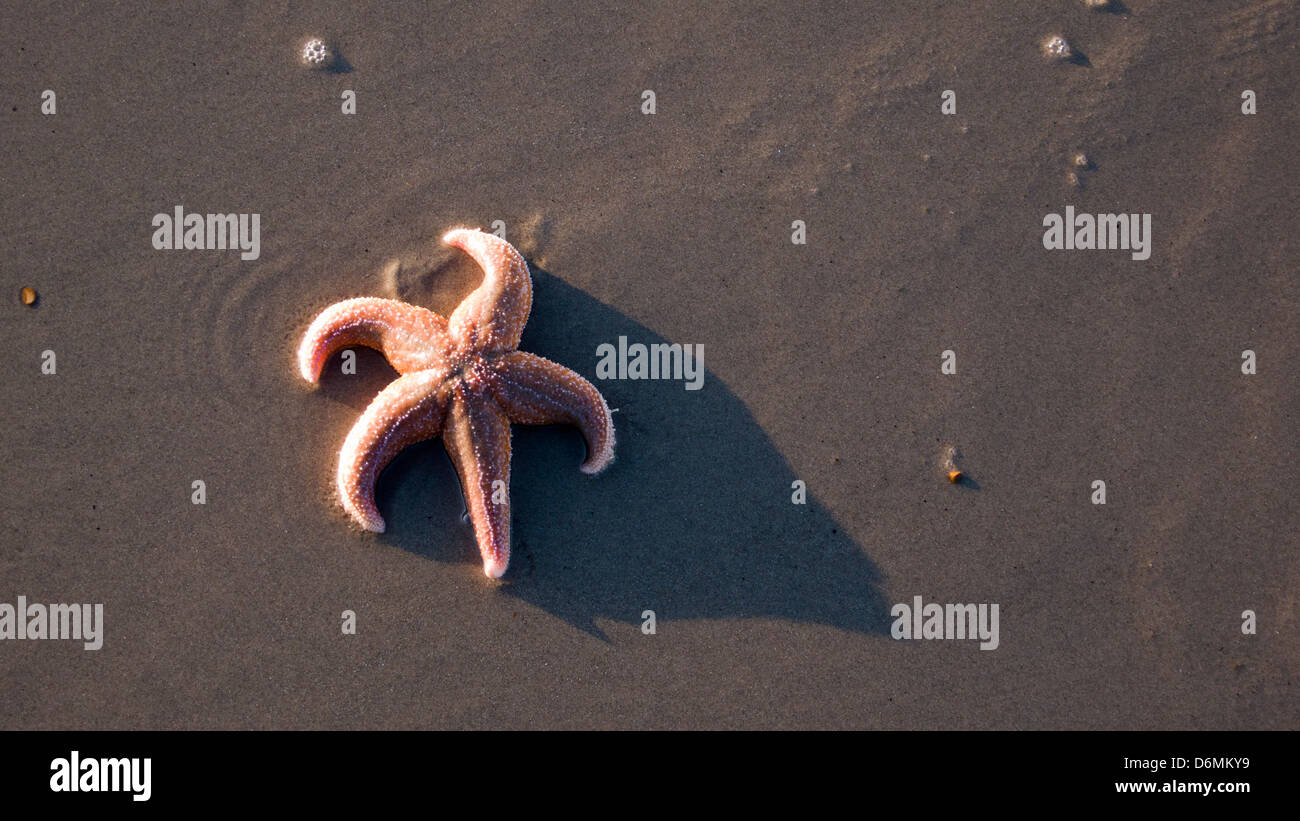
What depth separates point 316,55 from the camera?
18.8 ft

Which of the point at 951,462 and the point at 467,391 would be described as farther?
the point at 951,462

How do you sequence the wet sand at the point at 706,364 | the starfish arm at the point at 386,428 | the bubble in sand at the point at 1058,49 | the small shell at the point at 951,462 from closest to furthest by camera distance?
the starfish arm at the point at 386,428
the wet sand at the point at 706,364
the small shell at the point at 951,462
the bubble in sand at the point at 1058,49

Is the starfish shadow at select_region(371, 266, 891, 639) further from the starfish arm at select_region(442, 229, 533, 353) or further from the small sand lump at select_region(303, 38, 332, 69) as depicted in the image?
the small sand lump at select_region(303, 38, 332, 69)

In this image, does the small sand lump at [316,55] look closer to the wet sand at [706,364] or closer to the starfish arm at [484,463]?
the wet sand at [706,364]

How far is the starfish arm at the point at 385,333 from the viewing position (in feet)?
17.1

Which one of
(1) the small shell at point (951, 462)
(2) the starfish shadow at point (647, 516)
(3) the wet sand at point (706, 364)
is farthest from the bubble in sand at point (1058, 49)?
(2) the starfish shadow at point (647, 516)

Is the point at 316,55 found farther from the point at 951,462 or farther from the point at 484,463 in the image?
the point at 951,462

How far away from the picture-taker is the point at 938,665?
566 cm

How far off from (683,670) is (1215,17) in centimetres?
600

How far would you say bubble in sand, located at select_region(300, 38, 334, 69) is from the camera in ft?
18.8

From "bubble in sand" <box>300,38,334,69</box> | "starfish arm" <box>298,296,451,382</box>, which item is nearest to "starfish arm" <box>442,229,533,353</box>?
"starfish arm" <box>298,296,451,382</box>

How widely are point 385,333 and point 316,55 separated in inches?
83.5

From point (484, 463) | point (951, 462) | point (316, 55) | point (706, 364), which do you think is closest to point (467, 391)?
point (484, 463)

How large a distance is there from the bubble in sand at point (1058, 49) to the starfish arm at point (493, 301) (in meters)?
4.04
